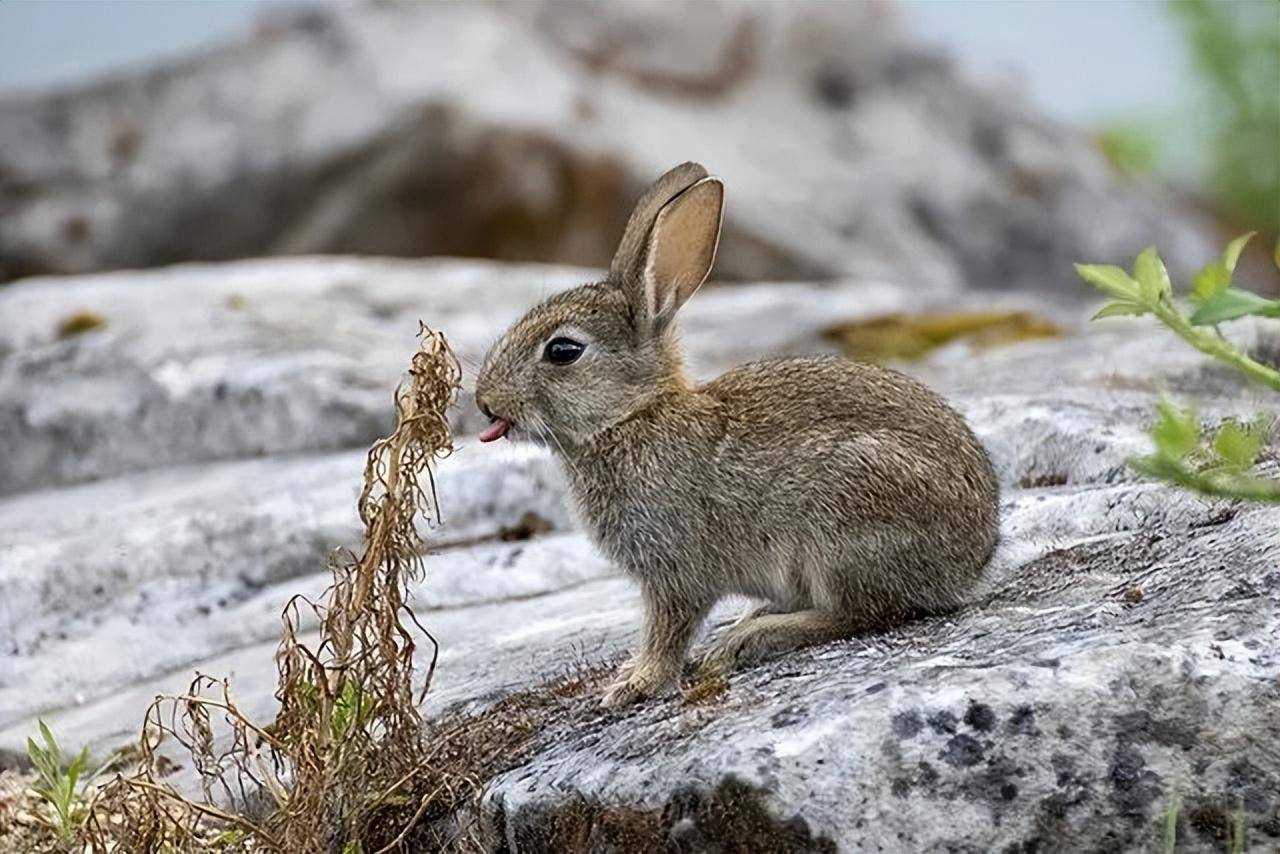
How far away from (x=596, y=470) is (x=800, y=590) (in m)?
0.75

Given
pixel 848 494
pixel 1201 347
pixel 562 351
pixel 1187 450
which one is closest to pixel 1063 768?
pixel 1187 450

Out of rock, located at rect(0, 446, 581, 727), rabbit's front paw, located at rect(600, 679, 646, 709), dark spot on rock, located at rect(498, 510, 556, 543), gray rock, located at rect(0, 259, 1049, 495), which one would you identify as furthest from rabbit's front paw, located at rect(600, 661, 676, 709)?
gray rock, located at rect(0, 259, 1049, 495)

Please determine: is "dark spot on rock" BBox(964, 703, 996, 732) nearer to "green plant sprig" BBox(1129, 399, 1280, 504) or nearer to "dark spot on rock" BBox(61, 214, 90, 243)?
"green plant sprig" BBox(1129, 399, 1280, 504)

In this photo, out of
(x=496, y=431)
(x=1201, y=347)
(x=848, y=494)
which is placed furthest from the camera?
(x=496, y=431)

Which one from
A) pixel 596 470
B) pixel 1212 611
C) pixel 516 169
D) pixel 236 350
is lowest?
pixel 1212 611

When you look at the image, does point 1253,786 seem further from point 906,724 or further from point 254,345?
point 254,345

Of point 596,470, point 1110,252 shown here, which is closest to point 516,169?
point 1110,252

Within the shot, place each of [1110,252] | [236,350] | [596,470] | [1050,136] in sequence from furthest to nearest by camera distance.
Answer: [1050,136] → [1110,252] → [236,350] → [596,470]

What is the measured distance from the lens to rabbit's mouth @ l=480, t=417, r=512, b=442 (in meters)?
5.80

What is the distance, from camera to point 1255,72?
12.8 meters

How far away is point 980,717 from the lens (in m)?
4.35

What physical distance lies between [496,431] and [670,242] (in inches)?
31.9

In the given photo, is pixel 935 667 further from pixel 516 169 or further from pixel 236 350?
pixel 516 169

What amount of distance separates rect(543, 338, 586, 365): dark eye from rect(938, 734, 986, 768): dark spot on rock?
6.80ft
